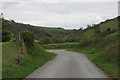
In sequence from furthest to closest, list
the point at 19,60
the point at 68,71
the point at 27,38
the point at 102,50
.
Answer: the point at 102,50 → the point at 27,38 → the point at 19,60 → the point at 68,71

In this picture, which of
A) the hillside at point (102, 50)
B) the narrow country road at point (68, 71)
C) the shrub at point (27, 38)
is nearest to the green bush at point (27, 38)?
the shrub at point (27, 38)

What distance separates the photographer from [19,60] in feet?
63.1

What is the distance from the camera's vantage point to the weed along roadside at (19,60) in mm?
14194

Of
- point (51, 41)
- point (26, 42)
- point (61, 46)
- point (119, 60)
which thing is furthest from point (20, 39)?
point (51, 41)

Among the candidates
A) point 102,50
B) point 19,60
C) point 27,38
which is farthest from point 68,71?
point 102,50

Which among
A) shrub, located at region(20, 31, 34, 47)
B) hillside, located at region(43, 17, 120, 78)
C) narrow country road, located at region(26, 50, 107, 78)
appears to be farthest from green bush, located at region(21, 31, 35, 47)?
hillside, located at region(43, 17, 120, 78)

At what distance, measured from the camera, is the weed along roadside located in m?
14.2

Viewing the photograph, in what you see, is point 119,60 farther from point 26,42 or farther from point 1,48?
point 26,42

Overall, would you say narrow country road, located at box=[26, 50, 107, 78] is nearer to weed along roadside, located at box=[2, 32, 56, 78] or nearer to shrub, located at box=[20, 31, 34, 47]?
weed along roadside, located at box=[2, 32, 56, 78]

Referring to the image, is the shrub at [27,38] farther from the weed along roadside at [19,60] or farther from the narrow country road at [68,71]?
the narrow country road at [68,71]

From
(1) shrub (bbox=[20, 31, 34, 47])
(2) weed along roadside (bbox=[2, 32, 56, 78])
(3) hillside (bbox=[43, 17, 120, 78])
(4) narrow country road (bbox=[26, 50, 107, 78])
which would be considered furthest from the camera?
(1) shrub (bbox=[20, 31, 34, 47])

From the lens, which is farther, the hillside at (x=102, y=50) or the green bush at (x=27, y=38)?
the green bush at (x=27, y=38)

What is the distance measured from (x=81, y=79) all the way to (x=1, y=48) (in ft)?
36.6

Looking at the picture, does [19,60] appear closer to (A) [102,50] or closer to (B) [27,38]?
(B) [27,38]
